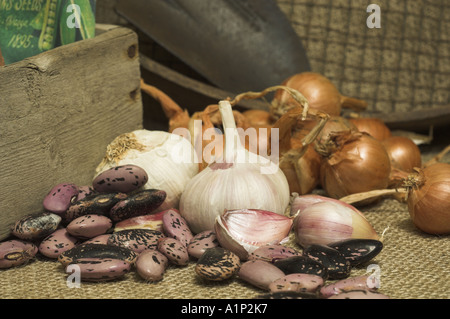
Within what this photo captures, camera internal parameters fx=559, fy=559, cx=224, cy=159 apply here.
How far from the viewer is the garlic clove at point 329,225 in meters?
0.96

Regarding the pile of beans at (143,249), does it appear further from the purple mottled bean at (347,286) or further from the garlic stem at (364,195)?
the garlic stem at (364,195)

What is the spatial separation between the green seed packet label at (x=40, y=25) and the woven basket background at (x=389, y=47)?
3.10ft

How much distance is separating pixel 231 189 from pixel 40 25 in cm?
52

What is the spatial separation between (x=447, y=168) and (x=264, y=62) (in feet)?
2.71

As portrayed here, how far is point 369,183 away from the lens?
47.8 inches

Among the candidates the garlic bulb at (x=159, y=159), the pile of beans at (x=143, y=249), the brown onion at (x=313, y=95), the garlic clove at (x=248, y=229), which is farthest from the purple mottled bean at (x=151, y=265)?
the brown onion at (x=313, y=95)

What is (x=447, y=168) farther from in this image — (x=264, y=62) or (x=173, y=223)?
(x=264, y=62)

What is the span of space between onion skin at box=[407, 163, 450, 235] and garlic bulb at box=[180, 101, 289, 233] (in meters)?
0.25

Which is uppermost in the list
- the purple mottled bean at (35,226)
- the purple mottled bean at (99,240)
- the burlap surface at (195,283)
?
the purple mottled bean at (35,226)

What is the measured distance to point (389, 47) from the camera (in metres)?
1.99

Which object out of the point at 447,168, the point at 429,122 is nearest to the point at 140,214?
the point at 447,168

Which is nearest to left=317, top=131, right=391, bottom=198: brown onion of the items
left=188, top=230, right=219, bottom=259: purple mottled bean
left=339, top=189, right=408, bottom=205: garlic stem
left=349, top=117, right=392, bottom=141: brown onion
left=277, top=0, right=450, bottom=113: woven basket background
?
left=339, top=189, right=408, bottom=205: garlic stem

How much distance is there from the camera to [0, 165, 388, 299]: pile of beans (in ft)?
2.72

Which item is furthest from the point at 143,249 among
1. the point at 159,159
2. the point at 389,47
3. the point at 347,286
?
the point at 389,47
